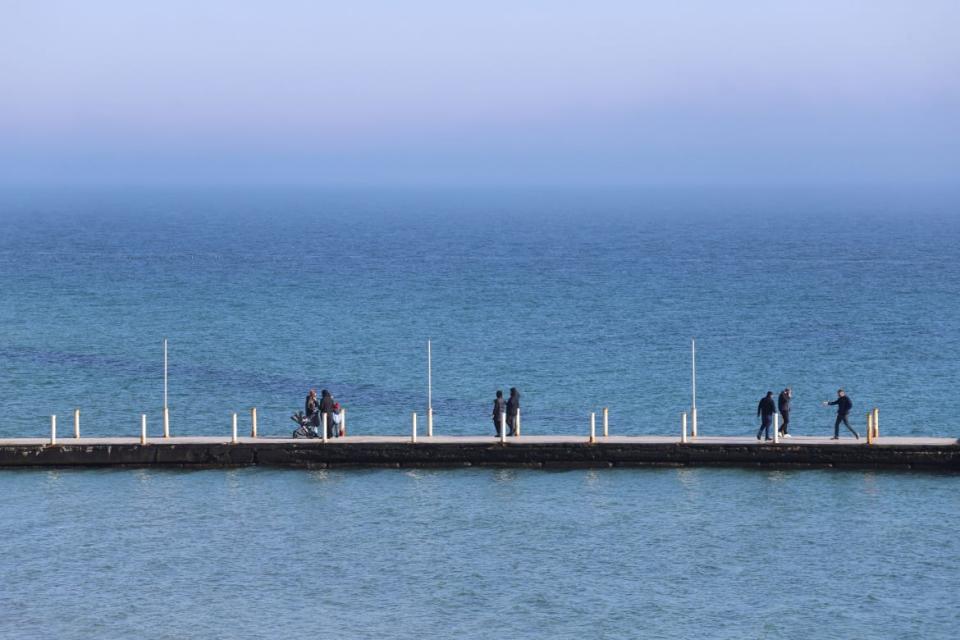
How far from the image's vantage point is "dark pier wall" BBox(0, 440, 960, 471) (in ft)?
142

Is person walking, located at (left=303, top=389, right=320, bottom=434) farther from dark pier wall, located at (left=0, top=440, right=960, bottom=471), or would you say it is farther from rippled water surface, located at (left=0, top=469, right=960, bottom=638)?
rippled water surface, located at (left=0, top=469, right=960, bottom=638)

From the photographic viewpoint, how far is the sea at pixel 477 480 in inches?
1289

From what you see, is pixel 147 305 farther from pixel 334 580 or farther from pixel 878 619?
pixel 878 619

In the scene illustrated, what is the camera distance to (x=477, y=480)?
4278 cm

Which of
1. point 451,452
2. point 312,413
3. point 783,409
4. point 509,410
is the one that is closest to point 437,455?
point 451,452

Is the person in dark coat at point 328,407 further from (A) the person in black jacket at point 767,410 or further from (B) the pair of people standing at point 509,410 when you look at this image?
(A) the person in black jacket at point 767,410

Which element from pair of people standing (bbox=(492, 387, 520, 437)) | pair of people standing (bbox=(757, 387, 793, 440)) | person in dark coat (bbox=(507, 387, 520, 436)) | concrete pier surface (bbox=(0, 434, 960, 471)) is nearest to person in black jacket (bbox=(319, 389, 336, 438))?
concrete pier surface (bbox=(0, 434, 960, 471))

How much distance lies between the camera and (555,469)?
43.6m

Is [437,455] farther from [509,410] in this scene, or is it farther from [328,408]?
[328,408]

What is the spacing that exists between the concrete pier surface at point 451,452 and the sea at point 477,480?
53 centimetres

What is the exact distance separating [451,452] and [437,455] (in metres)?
0.39

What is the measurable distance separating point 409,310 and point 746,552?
191ft

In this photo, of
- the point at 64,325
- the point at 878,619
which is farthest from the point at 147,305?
the point at 878,619

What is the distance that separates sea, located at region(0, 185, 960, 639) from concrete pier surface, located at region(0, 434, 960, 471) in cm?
53
